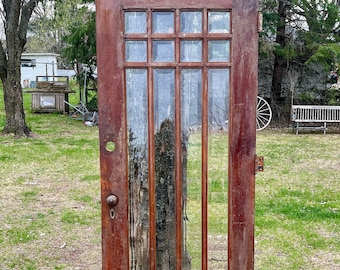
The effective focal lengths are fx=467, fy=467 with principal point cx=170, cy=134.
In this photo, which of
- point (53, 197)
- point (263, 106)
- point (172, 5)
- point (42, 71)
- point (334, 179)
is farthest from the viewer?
point (42, 71)

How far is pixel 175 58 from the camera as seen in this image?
2.17 m

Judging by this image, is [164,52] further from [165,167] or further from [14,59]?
[14,59]

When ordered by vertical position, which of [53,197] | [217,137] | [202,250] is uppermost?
[217,137]

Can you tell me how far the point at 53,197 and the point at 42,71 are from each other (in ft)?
70.8

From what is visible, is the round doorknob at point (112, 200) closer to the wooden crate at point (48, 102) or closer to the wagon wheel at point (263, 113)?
the wagon wheel at point (263, 113)

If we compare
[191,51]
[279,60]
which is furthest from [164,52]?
[279,60]

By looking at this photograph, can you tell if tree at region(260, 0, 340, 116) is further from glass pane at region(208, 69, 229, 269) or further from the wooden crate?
glass pane at region(208, 69, 229, 269)

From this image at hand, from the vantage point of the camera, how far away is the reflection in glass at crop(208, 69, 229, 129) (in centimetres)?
219

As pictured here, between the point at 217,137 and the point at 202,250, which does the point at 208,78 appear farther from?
the point at 202,250

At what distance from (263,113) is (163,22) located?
1030 centimetres

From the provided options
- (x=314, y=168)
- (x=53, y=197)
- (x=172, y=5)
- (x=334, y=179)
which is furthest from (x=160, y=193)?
(x=314, y=168)

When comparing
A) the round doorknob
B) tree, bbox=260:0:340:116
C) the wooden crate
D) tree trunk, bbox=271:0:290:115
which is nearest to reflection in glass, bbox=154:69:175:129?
the round doorknob

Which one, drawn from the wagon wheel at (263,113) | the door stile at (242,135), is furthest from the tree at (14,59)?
the door stile at (242,135)

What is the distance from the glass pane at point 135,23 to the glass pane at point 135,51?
5 centimetres
